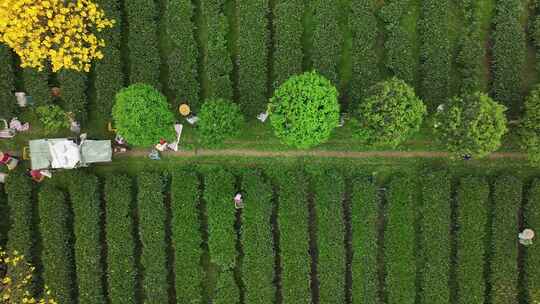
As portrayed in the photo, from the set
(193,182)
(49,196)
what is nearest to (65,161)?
(49,196)

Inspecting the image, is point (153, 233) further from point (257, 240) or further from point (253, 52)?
point (253, 52)

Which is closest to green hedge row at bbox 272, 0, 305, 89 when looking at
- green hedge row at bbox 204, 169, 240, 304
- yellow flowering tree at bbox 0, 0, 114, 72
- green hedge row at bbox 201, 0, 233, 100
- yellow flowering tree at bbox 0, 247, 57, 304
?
green hedge row at bbox 201, 0, 233, 100

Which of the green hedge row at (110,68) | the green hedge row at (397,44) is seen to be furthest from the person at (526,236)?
A: the green hedge row at (110,68)

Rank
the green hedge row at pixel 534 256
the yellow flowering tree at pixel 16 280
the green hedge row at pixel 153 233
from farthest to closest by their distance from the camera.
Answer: the green hedge row at pixel 153 233
the green hedge row at pixel 534 256
the yellow flowering tree at pixel 16 280

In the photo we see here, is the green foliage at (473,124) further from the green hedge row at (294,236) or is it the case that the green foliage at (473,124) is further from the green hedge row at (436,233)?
the green hedge row at (294,236)

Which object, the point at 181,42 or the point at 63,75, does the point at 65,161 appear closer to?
the point at 63,75

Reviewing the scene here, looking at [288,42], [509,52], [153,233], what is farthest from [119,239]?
[509,52]
